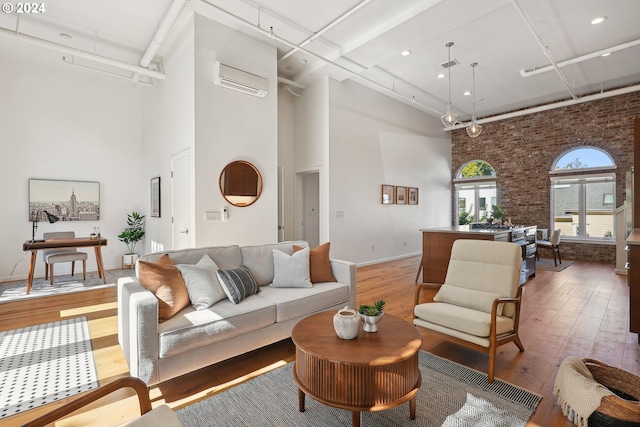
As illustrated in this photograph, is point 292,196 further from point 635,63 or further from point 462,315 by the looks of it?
point 635,63

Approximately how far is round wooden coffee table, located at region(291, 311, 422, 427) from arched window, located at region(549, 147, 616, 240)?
7.99 meters

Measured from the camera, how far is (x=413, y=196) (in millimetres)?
8039

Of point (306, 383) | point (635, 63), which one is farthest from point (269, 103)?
point (635, 63)

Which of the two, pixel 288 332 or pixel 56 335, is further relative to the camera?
pixel 56 335

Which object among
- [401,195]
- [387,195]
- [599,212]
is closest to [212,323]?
[387,195]

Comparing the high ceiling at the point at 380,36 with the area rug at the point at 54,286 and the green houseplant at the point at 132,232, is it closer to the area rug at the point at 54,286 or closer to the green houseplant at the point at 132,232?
the green houseplant at the point at 132,232

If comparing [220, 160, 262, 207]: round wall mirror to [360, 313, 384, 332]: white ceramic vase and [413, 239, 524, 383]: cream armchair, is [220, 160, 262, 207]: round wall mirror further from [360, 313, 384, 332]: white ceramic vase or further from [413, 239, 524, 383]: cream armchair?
[360, 313, 384, 332]: white ceramic vase

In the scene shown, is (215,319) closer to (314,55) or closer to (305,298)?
(305,298)

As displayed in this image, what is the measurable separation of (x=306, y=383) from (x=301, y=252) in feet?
5.13

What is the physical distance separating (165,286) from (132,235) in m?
4.67

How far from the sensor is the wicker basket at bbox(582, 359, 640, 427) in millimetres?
1575

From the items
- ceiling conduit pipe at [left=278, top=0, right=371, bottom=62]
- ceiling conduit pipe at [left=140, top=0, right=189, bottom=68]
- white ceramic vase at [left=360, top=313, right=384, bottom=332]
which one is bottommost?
white ceramic vase at [left=360, top=313, right=384, bottom=332]

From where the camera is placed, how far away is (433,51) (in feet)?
17.0

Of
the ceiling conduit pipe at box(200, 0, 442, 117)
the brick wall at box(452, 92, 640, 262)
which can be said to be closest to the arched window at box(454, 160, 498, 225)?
the brick wall at box(452, 92, 640, 262)
